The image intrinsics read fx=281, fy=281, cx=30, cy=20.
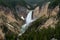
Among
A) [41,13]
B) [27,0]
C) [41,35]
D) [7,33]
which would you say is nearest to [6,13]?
[41,13]

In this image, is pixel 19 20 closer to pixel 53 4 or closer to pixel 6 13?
pixel 6 13

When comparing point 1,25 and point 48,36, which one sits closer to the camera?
point 48,36

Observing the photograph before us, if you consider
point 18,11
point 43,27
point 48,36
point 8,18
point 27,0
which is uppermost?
point 27,0

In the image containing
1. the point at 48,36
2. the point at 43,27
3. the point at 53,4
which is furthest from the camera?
the point at 53,4

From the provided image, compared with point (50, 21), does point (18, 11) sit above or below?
above

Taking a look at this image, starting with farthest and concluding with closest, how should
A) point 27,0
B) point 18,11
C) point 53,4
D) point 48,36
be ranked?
point 27,0 → point 18,11 → point 53,4 → point 48,36

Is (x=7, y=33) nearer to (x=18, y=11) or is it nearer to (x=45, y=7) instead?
(x=45, y=7)

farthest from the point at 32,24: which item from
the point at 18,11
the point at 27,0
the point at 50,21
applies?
the point at 27,0

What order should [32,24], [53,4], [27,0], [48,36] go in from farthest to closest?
[27,0] < [53,4] < [32,24] < [48,36]

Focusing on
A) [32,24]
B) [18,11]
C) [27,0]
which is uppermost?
[27,0]
